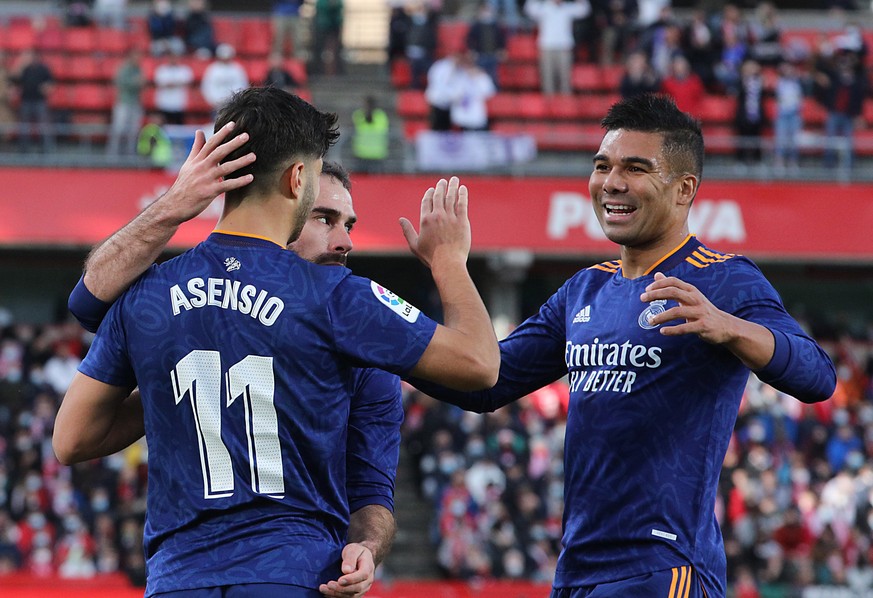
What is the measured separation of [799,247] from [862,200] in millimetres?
1125

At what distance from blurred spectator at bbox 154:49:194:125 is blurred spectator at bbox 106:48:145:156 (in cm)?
30

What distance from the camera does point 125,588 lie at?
14.1m

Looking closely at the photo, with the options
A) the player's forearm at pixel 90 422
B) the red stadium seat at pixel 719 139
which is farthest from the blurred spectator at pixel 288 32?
the player's forearm at pixel 90 422

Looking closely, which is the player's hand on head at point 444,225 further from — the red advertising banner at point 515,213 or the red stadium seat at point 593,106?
the red stadium seat at point 593,106

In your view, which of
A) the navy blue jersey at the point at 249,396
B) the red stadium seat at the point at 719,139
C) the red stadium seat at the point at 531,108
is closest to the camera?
the navy blue jersey at the point at 249,396

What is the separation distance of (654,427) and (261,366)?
1430mm

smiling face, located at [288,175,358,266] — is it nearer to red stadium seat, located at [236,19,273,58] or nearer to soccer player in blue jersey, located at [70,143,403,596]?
soccer player in blue jersey, located at [70,143,403,596]

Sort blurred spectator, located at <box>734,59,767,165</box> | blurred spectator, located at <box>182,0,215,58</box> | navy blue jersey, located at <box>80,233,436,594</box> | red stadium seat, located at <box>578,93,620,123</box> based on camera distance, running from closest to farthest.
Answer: navy blue jersey, located at <box>80,233,436,594</box>, blurred spectator, located at <box>734,59,767,165</box>, blurred spectator, located at <box>182,0,215,58</box>, red stadium seat, located at <box>578,93,620,123</box>

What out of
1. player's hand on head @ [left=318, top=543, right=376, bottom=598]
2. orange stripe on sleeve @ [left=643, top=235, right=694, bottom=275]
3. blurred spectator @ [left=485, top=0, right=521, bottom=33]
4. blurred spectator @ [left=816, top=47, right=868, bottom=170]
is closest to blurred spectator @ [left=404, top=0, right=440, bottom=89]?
blurred spectator @ [left=485, top=0, right=521, bottom=33]

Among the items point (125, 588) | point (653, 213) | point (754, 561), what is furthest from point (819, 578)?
point (653, 213)

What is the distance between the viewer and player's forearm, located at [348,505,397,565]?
4004 millimetres

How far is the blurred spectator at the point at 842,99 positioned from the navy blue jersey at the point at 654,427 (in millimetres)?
16721

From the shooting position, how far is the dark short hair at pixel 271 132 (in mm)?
3762

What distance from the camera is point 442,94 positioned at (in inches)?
766
